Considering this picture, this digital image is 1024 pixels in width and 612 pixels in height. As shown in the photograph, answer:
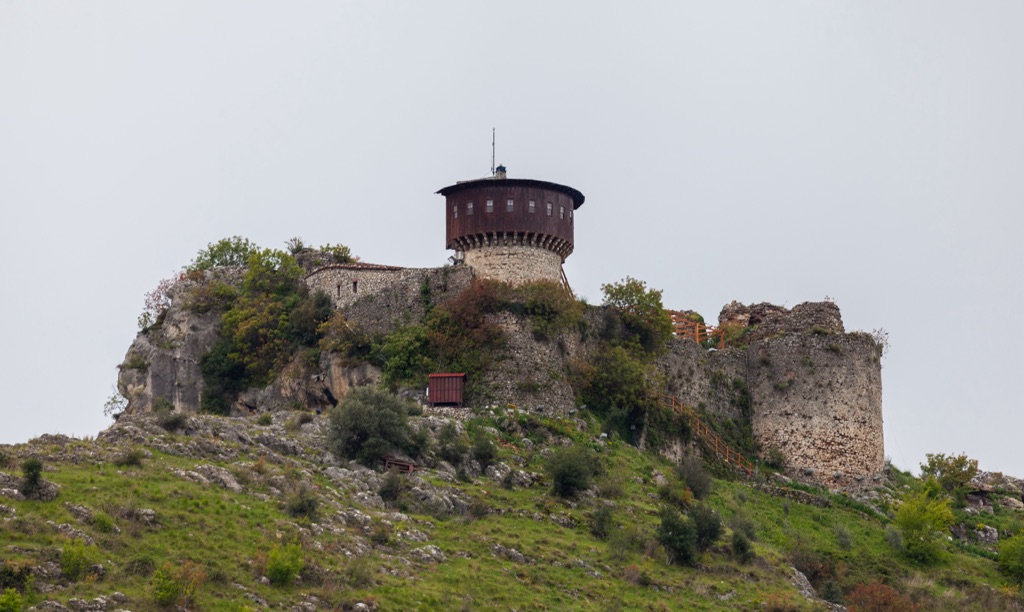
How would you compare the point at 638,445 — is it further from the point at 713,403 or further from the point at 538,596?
the point at 538,596

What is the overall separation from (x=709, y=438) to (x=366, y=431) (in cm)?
1923

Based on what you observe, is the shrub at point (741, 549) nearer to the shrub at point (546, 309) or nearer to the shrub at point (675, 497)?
the shrub at point (675, 497)

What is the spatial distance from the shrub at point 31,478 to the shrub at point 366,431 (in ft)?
44.6

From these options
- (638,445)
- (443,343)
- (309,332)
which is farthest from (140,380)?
(638,445)

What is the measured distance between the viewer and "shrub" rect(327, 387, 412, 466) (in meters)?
58.8

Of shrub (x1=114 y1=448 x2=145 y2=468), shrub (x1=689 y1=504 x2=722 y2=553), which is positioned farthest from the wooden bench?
shrub (x1=689 y1=504 x2=722 y2=553)

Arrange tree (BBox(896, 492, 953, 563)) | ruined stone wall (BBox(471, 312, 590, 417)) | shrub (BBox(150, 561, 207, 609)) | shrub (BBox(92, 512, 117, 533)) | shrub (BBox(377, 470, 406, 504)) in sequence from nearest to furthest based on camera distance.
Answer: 1. shrub (BBox(150, 561, 207, 609))
2. shrub (BBox(92, 512, 117, 533))
3. shrub (BBox(377, 470, 406, 504))
4. tree (BBox(896, 492, 953, 563))
5. ruined stone wall (BBox(471, 312, 590, 417))

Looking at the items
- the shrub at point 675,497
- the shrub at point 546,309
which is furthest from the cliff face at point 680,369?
the shrub at point 675,497

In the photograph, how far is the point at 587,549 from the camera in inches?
2176

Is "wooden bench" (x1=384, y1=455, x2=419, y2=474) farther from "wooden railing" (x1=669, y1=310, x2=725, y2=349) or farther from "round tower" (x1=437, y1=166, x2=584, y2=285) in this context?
"wooden railing" (x1=669, y1=310, x2=725, y2=349)

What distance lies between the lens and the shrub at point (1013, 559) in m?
62.0

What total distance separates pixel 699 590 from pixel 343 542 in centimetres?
1197

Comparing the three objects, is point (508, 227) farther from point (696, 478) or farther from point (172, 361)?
point (172, 361)

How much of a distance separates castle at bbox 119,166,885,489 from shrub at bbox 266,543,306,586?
20668 mm
